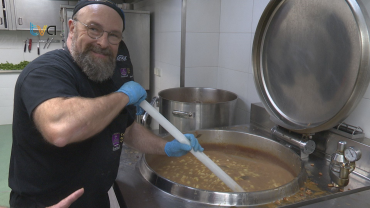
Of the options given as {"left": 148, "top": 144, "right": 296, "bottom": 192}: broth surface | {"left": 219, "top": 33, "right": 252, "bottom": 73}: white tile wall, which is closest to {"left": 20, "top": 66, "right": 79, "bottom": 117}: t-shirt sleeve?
{"left": 148, "top": 144, "right": 296, "bottom": 192}: broth surface

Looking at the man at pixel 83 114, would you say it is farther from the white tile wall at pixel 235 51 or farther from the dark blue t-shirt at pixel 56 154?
the white tile wall at pixel 235 51

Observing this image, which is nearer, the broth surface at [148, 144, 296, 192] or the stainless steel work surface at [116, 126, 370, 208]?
the stainless steel work surface at [116, 126, 370, 208]

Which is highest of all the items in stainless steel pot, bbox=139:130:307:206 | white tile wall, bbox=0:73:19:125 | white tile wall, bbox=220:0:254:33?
white tile wall, bbox=220:0:254:33

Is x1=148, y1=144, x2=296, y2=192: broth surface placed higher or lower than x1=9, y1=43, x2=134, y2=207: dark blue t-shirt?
lower

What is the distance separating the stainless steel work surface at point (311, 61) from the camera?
3.31 ft

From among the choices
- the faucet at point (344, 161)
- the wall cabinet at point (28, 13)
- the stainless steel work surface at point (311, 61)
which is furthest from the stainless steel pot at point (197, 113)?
the wall cabinet at point (28, 13)

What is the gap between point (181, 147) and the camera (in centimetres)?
117

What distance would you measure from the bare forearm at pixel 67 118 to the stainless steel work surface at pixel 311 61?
33.6 inches

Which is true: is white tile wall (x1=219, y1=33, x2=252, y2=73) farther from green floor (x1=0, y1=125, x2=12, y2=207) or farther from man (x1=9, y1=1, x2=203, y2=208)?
green floor (x1=0, y1=125, x2=12, y2=207)

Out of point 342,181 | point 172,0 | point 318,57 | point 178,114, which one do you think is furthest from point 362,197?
point 172,0

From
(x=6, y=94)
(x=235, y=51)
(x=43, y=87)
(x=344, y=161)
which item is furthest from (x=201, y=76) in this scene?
(x=6, y=94)

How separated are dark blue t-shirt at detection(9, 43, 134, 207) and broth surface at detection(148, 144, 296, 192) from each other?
0.29 metres

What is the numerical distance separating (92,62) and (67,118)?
1.12 feet

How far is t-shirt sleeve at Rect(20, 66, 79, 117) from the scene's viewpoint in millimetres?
844
